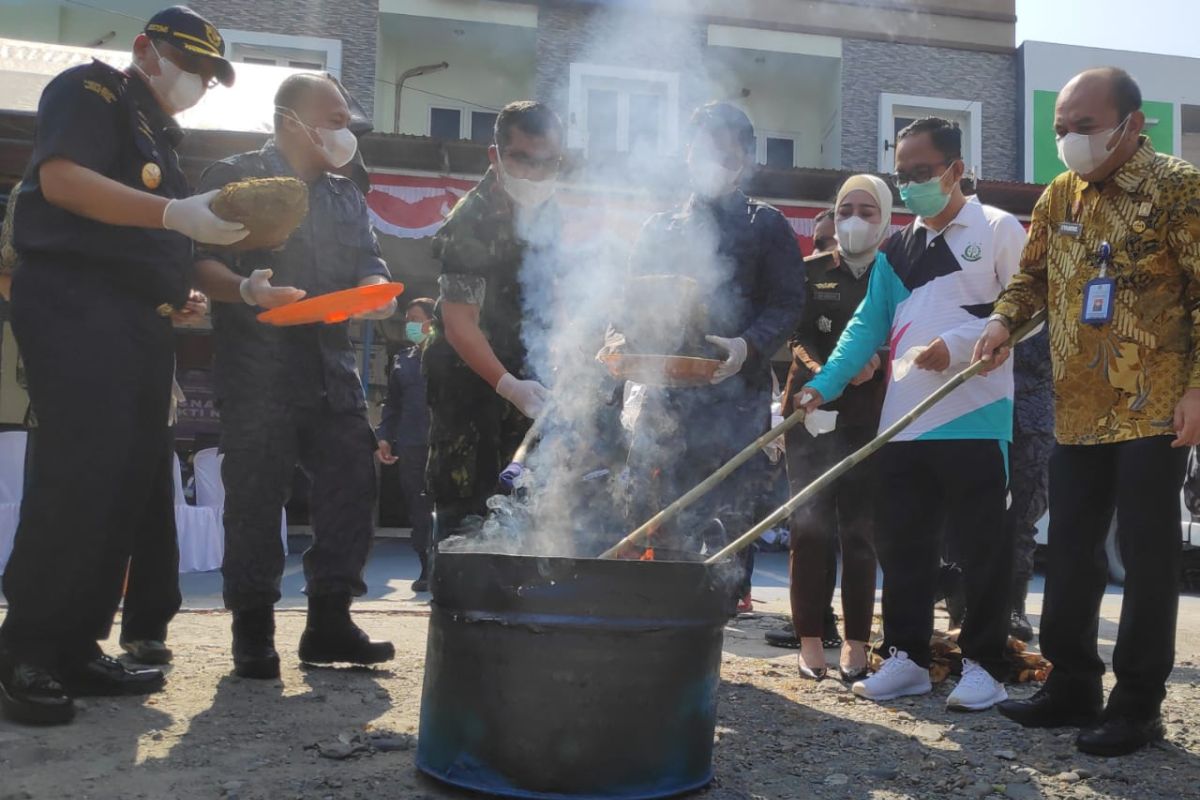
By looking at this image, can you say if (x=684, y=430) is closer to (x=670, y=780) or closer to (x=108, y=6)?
(x=670, y=780)

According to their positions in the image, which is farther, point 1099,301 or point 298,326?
point 298,326

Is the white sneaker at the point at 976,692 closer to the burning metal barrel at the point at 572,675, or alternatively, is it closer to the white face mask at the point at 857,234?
the burning metal barrel at the point at 572,675

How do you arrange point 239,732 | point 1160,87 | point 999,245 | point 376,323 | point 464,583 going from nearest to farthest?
point 464,583 → point 239,732 → point 999,245 → point 376,323 → point 1160,87

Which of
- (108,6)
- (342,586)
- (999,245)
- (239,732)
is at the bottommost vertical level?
(239,732)

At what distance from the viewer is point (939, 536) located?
3764 mm

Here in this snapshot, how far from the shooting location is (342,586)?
3662mm

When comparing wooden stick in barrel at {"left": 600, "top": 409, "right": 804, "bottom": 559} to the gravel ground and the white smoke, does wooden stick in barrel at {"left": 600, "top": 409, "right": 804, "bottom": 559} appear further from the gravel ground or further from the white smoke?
the gravel ground

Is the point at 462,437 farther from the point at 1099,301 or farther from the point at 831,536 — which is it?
the point at 1099,301

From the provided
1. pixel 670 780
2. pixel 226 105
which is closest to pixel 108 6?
pixel 226 105

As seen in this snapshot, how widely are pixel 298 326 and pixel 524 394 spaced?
0.94 metres

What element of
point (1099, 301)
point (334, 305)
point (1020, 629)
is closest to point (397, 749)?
point (334, 305)

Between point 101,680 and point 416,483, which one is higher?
point 416,483

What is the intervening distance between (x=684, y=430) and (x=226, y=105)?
252 inches

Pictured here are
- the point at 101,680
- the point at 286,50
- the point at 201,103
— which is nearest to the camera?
the point at 101,680
